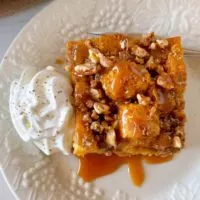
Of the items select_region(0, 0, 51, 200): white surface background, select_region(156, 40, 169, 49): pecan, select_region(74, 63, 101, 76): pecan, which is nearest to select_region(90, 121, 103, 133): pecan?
select_region(74, 63, 101, 76): pecan

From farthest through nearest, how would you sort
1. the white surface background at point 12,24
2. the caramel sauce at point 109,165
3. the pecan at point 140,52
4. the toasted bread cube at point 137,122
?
the white surface background at point 12,24
the caramel sauce at point 109,165
the pecan at point 140,52
the toasted bread cube at point 137,122

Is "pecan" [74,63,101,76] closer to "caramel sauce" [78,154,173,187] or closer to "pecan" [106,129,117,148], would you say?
"pecan" [106,129,117,148]

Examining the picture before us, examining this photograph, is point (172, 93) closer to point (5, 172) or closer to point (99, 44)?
point (99, 44)

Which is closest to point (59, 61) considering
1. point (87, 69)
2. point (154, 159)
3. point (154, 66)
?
point (87, 69)

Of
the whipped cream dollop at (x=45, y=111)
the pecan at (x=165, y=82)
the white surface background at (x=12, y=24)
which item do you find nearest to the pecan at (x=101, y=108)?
the whipped cream dollop at (x=45, y=111)

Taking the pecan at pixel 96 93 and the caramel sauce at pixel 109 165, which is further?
the caramel sauce at pixel 109 165

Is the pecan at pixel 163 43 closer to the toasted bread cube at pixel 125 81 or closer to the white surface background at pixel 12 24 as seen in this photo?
the toasted bread cube at pixel 125 81

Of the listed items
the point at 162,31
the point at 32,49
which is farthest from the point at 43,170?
the point at 162,31
